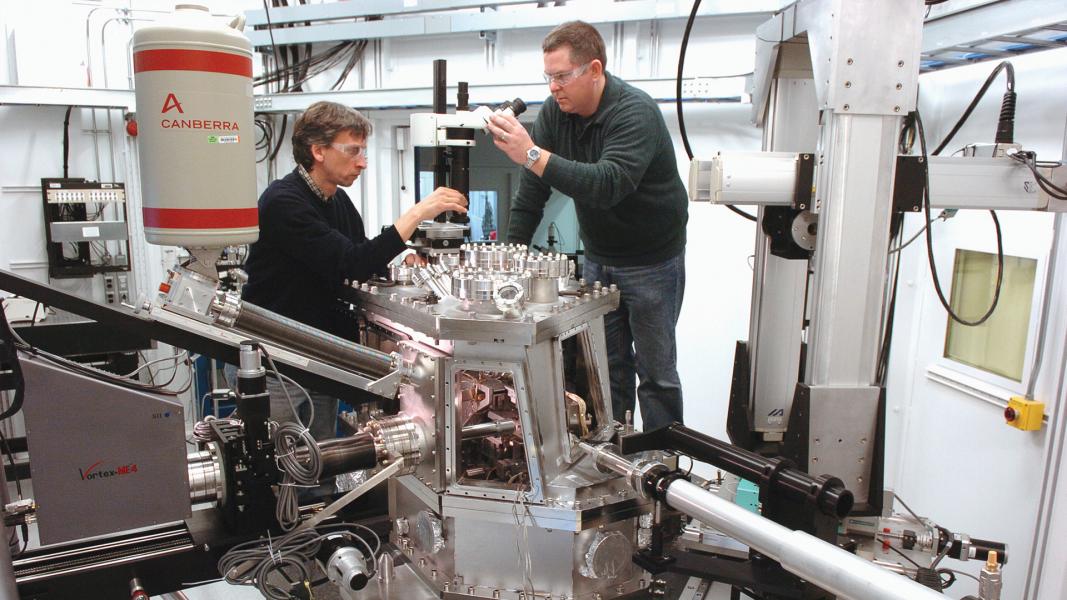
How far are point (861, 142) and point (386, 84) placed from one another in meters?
2.82

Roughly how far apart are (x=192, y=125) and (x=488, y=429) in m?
0.86

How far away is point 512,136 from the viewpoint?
66.1 inches

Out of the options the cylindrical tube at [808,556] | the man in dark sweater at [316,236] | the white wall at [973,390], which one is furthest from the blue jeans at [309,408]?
the white wall at [973,390]

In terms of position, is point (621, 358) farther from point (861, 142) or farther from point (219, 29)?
point (219, 29)

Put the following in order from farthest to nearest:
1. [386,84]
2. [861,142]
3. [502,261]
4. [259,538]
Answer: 1. [386,84]
2. [502,261]
3. [259,538]
4. [861,142]

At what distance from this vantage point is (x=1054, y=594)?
5.81ft

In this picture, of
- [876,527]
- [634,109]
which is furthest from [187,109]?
[876,527]

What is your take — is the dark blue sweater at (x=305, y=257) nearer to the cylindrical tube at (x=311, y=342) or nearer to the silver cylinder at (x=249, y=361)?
the cylindrical tube at (x=311, y=342)

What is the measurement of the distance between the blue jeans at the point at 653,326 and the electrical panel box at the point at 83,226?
2.61 m

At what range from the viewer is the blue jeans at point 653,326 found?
1.98 m

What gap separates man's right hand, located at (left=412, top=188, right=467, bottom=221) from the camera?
5.86 feet

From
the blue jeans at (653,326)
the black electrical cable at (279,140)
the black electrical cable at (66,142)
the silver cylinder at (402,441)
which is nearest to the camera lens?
the silver cylinder at (402,441)

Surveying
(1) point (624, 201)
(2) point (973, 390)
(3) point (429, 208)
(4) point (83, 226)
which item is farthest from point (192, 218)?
(4) point (83, 226)

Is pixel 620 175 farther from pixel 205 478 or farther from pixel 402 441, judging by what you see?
pixel 205 478
